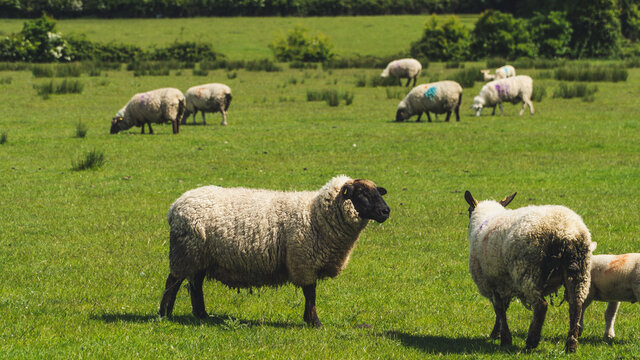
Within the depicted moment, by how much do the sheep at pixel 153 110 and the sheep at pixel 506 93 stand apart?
11.4 metres

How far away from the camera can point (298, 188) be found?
14.1 meters

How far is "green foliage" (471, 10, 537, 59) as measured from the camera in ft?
183

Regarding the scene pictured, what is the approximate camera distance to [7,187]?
47.5 feet

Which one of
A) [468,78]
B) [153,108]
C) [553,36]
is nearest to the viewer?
[153,108]

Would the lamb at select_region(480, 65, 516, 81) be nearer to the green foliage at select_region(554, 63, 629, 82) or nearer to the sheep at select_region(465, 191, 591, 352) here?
the green foliage at select_region(554, 63, 629, 82)

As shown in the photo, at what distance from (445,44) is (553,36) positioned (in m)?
9.93

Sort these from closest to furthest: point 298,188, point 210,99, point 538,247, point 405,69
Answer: point 538,247
point 298,188
point 210,99
point 405,69

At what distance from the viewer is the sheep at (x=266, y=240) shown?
706cm

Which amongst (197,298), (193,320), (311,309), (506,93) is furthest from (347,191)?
(506,93)

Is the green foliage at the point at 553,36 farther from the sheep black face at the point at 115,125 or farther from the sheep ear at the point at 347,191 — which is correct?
the sheep ear at the point at 347,191

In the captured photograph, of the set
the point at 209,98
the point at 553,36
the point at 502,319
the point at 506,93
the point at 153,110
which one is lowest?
the point at 153,110

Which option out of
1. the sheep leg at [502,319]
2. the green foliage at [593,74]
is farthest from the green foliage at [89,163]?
the green foliage at [593,74]

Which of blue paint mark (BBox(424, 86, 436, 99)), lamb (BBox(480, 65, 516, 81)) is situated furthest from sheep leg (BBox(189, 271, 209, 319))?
lamb (BBox(480, 65, 516, 81))

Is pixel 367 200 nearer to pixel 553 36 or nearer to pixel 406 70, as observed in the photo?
pixel 406 70
